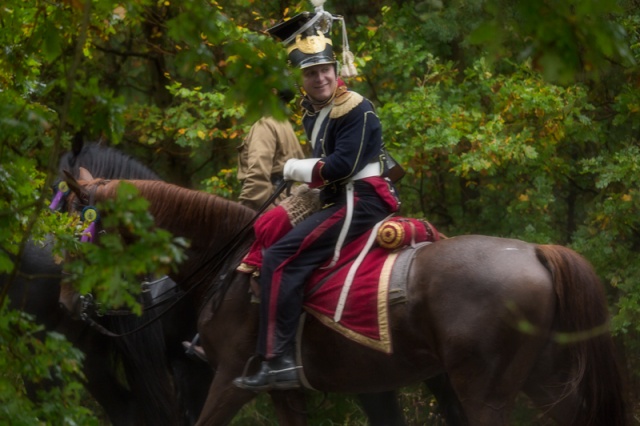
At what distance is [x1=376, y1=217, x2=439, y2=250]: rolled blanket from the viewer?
5809 millimetres

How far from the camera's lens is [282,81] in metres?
3.64

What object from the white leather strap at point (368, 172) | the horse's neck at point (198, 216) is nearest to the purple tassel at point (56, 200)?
the horse's neck at point (198, 216)

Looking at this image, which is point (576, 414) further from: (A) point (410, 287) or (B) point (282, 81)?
(B) point (282, 81)

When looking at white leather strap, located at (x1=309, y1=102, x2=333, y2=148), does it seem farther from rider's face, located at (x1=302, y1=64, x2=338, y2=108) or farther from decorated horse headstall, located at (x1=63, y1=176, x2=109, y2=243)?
decorated horse headstall, located at (x1=63, y1=176, x2=109, y2=243)

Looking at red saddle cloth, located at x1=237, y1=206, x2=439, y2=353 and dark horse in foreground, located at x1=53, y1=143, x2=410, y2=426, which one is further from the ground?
red saddle cloth, located at x1=237, y1=206, x2=439, y2=353

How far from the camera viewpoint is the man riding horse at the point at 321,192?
19.2 ft

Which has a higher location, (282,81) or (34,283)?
(282,81)

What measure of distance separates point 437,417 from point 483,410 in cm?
276

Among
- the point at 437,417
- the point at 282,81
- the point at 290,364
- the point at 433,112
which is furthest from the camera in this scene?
the point at 433,112

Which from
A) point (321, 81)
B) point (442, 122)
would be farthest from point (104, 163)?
point (442, 122)

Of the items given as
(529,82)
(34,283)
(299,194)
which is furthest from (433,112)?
(34,283)

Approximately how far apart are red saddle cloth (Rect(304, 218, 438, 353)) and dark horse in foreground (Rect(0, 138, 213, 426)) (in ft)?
4.94

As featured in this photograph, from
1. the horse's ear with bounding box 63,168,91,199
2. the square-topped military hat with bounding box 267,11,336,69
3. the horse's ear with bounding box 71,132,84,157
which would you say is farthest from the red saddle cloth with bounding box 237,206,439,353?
the horse's ear with bounding box 71,132,84,157

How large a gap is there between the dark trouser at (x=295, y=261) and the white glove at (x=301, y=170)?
21 centimetres
